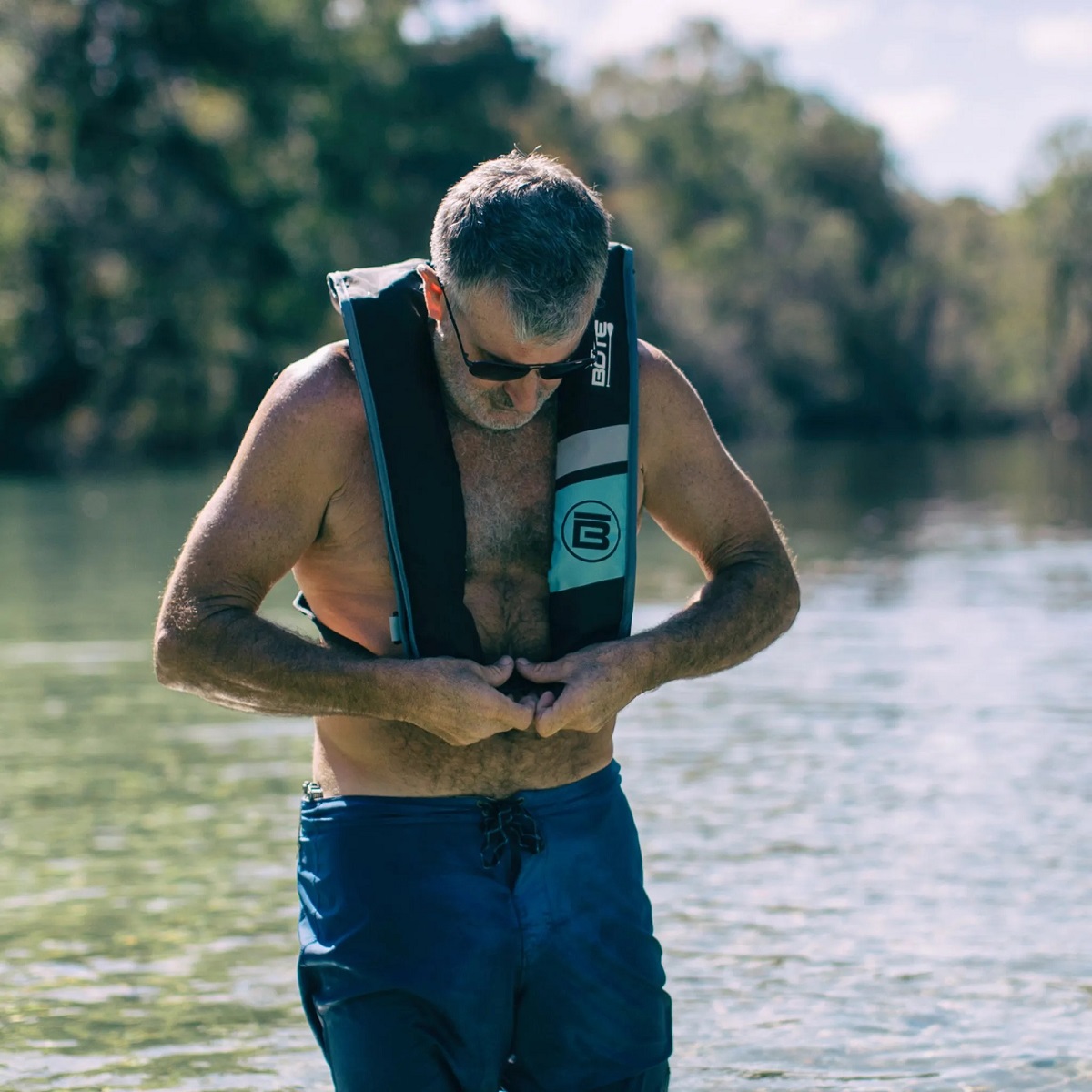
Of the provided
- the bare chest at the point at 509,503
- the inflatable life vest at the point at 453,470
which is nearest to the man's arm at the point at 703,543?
the inflatable life vest at the point at 453,470

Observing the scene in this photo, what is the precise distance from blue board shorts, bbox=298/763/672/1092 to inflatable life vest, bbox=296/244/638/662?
1.03 ft

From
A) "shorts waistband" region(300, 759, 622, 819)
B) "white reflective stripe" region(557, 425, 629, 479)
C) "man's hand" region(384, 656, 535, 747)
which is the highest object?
"white reflective stripe" region(557, 425, 629, 479)

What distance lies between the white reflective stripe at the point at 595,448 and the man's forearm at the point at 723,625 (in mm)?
314

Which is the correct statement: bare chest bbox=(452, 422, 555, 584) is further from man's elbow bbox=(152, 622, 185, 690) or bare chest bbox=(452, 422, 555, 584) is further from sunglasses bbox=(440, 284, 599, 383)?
man's elbow bbox=(152, 622, 185, 690)

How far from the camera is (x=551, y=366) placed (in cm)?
319

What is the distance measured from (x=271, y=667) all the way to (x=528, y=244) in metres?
0.82

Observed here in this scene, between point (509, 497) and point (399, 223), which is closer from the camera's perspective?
point (509, 497)

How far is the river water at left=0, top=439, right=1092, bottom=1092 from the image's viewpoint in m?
5.54

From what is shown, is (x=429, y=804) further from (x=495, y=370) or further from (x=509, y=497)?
(x=495, y=370)

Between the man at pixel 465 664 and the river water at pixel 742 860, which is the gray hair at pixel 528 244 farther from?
the river water at pixel 742 860

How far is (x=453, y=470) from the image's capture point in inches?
→ 130

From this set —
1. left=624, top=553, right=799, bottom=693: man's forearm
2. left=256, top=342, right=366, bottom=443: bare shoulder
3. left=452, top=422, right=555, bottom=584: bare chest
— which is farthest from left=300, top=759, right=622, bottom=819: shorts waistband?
left=256, top=342, right=366, bottom=443: bare shoulder

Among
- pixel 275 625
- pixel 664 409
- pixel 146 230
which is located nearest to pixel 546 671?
pixel 275 625

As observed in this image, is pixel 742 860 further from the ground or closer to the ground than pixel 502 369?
closer to the ground
